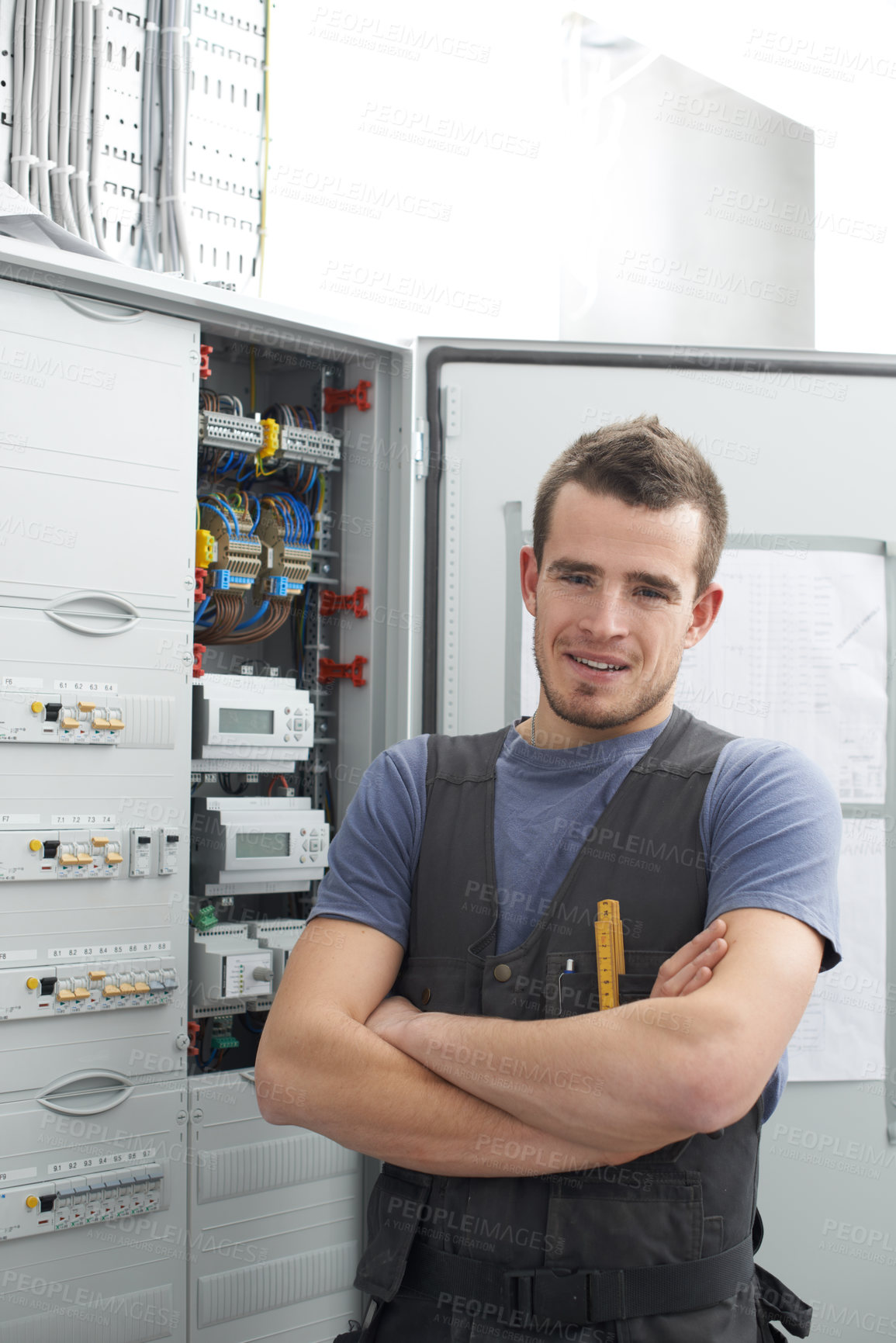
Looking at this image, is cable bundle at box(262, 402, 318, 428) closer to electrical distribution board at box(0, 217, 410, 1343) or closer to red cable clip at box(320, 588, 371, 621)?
electrical distribution board at box(0, 217, 410, 1343)

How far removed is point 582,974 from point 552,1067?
0.15 m

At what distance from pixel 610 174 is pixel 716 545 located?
2347mm

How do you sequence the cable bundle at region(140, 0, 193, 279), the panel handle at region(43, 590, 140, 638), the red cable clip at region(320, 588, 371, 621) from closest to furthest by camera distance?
1. the panel handle at region(43, 590, 140, 638)
2. the red cable clip at region(320, 588, 371, 621)
3. the cable bundle at region(140, 0, 193, 279)

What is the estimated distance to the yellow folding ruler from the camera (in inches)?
49.4

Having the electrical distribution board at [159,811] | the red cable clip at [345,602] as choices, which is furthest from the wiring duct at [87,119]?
the red cable clip at [345,602]

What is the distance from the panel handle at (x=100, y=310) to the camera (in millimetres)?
2113

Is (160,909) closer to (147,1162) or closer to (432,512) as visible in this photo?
(147,1162)

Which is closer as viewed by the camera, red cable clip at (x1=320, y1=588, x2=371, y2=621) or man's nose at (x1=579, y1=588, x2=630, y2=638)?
man's nose at (x1=579, y1=588, x2=630, y2=638)

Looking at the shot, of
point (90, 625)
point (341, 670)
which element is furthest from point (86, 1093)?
point (341, 670)

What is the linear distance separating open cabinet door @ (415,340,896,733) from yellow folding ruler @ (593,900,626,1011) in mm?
1046

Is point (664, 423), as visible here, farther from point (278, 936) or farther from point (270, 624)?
point (278, 936)

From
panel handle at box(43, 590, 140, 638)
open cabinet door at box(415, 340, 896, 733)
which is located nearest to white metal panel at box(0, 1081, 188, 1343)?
panel handle at box(43, 590, 140, 638)

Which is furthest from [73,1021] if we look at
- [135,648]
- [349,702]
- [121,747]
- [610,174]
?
[610,174]

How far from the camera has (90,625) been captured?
2.10 meters
